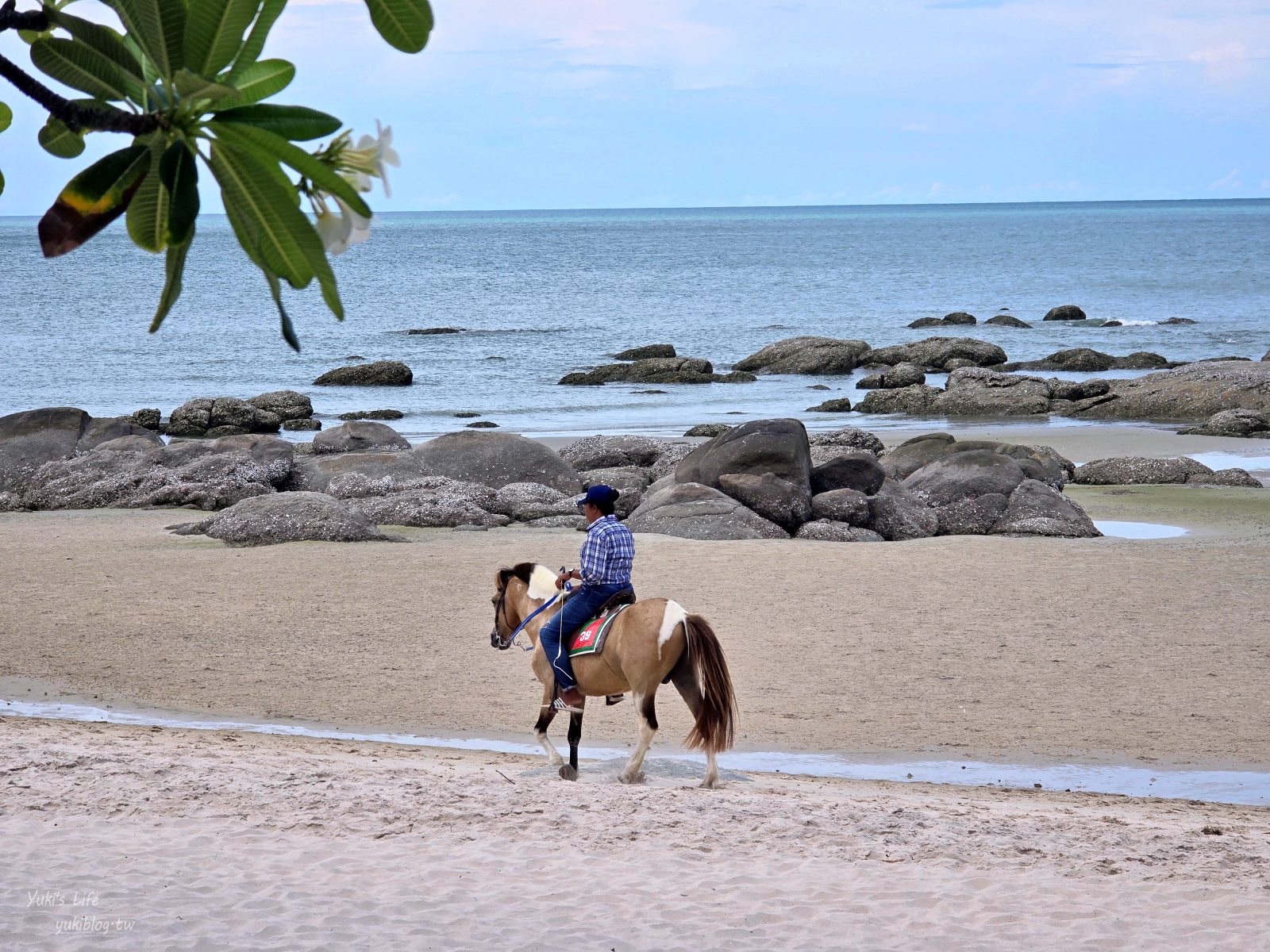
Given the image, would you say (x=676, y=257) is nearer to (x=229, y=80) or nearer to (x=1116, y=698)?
(x=1116, y=698)

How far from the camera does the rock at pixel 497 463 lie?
875 inches

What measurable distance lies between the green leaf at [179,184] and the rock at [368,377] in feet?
142

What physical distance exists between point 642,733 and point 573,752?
53cm

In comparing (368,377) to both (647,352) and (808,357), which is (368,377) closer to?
(647,352)

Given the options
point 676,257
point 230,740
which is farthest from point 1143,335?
point 676,257

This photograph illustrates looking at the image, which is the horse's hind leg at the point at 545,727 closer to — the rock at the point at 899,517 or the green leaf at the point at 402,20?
the green leaf at the point at 402,20

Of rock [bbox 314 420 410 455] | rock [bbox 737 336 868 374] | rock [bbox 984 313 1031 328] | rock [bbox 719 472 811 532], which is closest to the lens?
rock [bbox 719 472 811 532]

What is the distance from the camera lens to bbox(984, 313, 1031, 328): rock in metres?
64.1

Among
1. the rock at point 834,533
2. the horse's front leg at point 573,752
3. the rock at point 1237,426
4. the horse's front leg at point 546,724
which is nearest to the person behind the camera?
the horse's front leg at point 573,752

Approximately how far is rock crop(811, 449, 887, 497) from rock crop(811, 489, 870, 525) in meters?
0.28

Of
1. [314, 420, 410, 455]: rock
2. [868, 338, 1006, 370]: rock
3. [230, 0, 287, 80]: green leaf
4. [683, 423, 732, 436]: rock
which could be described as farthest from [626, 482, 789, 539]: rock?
[868, 338, 1006, 370]: rock

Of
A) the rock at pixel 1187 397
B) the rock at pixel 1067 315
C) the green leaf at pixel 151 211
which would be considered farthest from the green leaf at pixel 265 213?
the rock at pixel 1067 315

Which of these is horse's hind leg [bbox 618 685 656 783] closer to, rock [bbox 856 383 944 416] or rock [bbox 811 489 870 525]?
rock [bbox 811 489 870 525]

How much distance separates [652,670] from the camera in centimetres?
819
